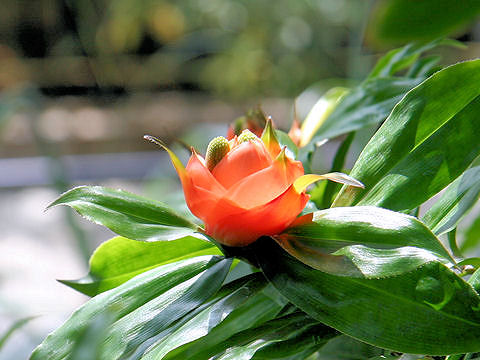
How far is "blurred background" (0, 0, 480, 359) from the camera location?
8.16 feet

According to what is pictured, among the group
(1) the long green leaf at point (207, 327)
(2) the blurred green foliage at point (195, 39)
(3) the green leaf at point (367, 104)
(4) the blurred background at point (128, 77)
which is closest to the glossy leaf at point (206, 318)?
(1) the long green leaf at point (207, 327)

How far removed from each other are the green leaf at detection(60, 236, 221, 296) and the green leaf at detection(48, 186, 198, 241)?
0.02 m

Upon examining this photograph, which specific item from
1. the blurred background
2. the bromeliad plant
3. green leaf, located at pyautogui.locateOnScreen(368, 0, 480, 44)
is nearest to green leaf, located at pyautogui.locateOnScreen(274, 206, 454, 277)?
the bromeliad plant

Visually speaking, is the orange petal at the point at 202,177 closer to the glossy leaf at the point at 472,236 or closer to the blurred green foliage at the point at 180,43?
the glossy leaf at the point at 472,236

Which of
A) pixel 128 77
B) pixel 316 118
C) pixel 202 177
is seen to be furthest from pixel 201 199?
pixel 128 77

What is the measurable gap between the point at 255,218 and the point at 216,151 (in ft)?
0.13

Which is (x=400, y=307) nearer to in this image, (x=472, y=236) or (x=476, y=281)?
(x=476, y=281)

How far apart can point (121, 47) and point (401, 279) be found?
3.09 meters

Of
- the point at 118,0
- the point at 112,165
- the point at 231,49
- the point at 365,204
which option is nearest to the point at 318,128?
the point at 365,204

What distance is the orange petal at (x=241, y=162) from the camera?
31cm

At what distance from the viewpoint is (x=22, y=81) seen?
10.6 feet

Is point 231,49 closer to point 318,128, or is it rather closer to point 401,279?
point 318,128

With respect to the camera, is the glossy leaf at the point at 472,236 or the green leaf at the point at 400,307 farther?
the glossy leaf at the point at 472,236

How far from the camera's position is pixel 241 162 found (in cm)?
31
